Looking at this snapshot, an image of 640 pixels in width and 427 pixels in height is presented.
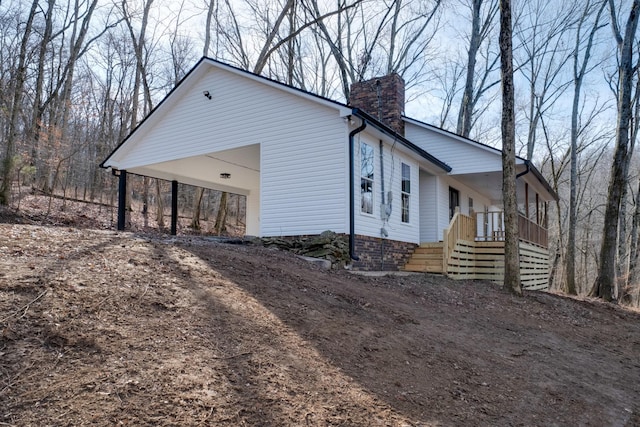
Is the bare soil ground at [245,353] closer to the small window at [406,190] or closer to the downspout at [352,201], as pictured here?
the downspout at [352,201]

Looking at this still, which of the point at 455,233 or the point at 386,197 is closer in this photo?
the point at 386,197

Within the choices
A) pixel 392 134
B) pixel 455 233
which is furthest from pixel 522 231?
pixel 392 134

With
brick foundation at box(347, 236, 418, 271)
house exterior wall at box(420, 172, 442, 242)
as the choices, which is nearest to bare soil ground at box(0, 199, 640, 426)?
brick foundation at box(347, 236, 418, 271)

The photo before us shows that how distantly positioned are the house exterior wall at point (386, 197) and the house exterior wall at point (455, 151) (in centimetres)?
150

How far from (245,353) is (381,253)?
742 cm

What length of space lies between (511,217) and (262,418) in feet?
26.5

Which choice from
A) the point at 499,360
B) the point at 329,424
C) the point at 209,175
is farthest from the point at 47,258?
the point at 209,175

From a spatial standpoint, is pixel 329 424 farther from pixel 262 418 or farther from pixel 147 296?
pixel 147 296

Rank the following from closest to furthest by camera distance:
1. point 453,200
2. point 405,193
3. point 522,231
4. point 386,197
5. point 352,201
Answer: point 352,201 < point 386,197 < point 405,193 < point 522,231 < point 453,200

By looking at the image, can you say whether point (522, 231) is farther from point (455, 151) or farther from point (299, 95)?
point (299, 95)

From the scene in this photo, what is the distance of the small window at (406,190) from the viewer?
38.4 feet

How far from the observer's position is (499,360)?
4457 mm

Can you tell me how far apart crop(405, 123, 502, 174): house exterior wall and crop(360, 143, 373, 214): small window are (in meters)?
4.10

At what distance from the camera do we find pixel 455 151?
1327cm
